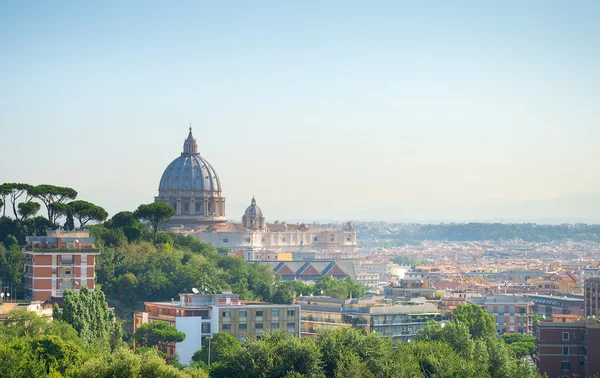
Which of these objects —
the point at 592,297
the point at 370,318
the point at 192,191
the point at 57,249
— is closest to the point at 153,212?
the point at 57,249

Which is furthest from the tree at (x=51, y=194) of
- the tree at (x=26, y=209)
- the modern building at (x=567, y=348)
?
the modern building at (x=567, y=348)

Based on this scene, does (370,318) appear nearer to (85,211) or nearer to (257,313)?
(257,313)

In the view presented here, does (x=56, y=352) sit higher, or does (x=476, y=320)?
(x=476, y=320)

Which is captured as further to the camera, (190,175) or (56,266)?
(190,175)

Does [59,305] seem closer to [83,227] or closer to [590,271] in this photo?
[83,227]

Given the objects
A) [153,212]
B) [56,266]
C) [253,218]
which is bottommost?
[56,266]

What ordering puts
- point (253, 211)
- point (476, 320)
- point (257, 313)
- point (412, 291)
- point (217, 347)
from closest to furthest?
1. point (217, 347)
2. point (257, 313)
3. point (476, 320)
4. point (412, 291)
5. point (253, 211)

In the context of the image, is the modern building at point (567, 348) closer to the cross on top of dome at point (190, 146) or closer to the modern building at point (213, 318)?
the modern building at point (213, 318)
